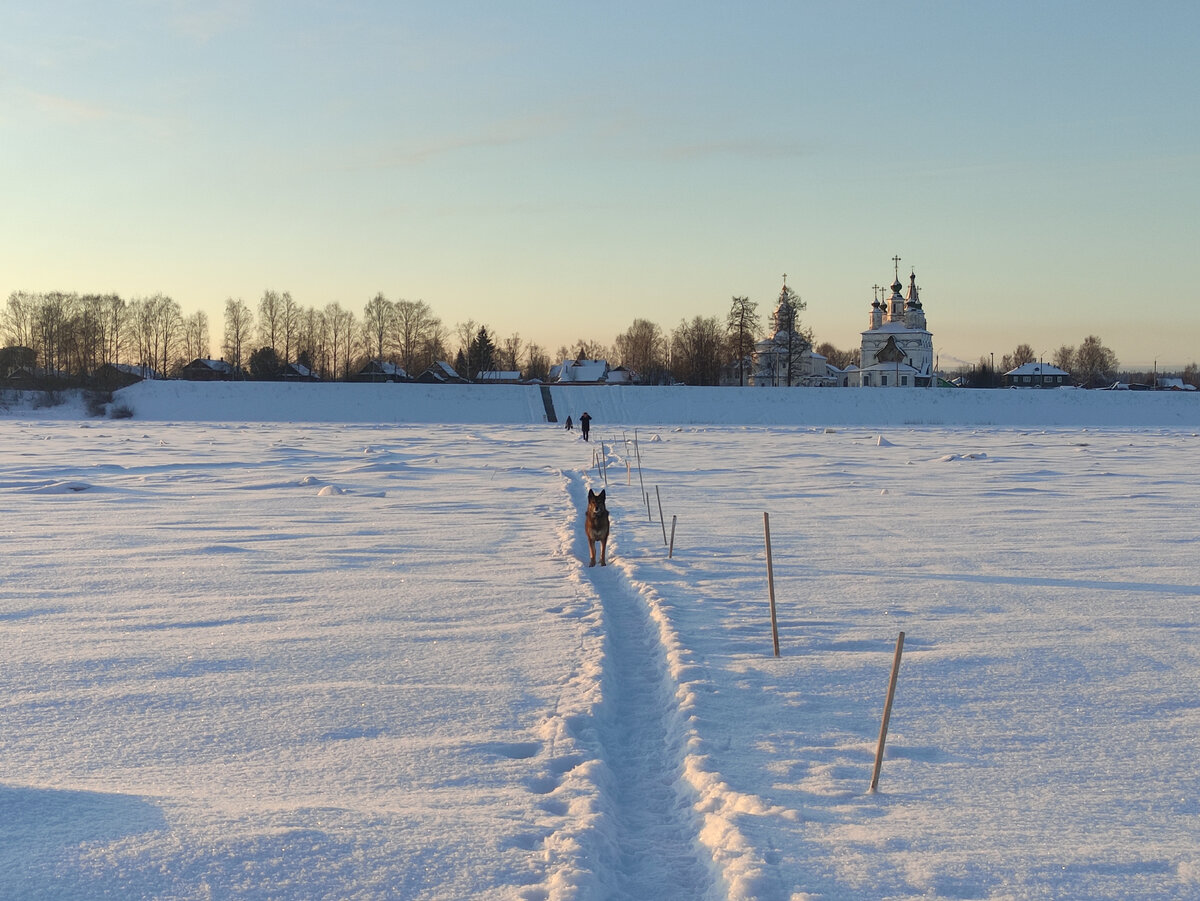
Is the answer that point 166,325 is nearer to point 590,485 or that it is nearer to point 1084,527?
point 590,485

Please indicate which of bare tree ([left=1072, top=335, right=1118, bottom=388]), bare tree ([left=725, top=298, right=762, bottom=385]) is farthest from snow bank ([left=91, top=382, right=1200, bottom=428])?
bare tree ([left=1072, top=335, right=1118, bottom=388])

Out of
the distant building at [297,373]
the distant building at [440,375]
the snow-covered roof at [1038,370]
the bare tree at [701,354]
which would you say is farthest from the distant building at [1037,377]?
the distant building at [297,373]

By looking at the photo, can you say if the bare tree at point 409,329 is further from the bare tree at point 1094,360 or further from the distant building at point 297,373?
the bare tree at point 1094,360

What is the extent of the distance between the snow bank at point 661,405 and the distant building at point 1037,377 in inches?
1819

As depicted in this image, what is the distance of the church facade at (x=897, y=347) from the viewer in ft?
315

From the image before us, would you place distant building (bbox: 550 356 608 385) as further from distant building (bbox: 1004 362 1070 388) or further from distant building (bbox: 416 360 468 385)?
distant building (bbox: 1004 362 1070 388)

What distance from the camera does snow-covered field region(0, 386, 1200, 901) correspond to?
3.42 m

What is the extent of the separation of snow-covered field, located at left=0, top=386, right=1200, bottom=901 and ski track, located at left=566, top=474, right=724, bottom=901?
18mm

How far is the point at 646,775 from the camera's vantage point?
4.38 m

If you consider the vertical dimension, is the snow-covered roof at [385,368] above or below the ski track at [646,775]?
above

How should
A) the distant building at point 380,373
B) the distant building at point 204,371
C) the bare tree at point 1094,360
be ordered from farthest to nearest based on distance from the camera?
the bare tree at point 1094,360 < the distant building at point 204,371 < the distant building at point 380,373

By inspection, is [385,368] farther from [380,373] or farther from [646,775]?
[646,775]

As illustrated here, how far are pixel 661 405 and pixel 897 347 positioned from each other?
49.1 meters

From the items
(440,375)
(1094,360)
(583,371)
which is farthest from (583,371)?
(1094,360)
